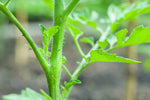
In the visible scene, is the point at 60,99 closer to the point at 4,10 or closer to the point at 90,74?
the point at 4,10

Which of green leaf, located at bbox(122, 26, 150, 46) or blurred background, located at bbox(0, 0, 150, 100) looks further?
blurred background, located at bbox(0, 0, 150, 100)

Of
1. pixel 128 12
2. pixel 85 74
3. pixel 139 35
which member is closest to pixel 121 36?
pixel 139 35

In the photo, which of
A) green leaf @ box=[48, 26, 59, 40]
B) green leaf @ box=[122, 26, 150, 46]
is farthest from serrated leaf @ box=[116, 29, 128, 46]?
green leaf @ box=[48, 26, 59, 40]

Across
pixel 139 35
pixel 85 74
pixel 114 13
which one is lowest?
pixel 139 35

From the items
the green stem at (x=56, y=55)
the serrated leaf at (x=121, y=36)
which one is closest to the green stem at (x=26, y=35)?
the green stem at (x=56, y=55)

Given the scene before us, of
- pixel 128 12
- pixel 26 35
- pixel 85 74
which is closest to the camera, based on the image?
pixel 26 35

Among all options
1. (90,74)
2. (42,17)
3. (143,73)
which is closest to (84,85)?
(90,74)

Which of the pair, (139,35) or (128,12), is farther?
(128,12)

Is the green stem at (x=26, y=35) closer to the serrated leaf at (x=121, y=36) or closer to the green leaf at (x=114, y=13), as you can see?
the serrated leaf at (x=121, y=36)

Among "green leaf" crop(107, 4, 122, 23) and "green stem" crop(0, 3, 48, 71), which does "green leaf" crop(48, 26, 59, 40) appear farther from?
"green leaf" crop(107, 4, 122, 23)

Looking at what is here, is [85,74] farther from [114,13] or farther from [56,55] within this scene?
[56,55]

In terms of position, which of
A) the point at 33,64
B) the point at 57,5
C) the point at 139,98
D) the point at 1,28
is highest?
the point at 1,28
